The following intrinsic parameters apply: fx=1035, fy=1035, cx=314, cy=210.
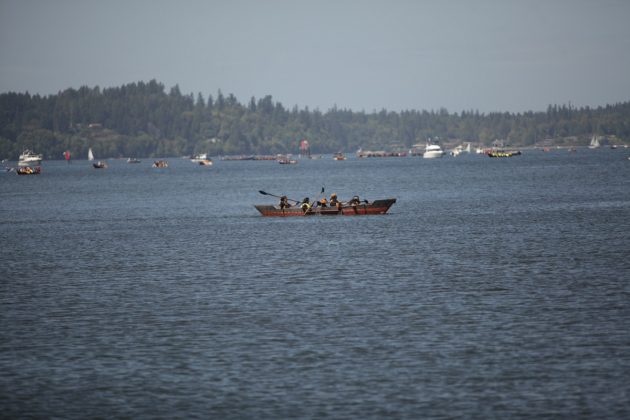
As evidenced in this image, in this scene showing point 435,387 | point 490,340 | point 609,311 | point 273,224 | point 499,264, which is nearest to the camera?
point 435,387

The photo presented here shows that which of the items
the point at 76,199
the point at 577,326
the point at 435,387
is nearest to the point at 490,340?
the point at 577,326

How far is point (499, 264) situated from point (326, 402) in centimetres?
2919

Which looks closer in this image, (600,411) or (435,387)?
Result: (600,411)

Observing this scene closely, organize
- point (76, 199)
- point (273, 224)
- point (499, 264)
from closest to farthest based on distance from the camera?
point (499, 264), point (273, 224), point (76, 199)

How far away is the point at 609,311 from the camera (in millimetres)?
39000

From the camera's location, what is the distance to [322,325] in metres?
37.9

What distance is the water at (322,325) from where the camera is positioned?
92.2 feet

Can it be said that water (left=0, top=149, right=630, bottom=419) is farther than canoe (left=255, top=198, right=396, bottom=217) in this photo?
No

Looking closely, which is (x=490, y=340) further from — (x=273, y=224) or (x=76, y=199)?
(x=76, y=199)

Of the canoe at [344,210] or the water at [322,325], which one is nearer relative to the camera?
the water at [322,325]

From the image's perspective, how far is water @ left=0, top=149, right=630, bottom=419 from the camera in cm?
2809

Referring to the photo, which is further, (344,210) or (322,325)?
(344,210)

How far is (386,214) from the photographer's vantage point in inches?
3930

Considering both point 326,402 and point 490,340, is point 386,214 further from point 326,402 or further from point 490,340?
point 326,402
